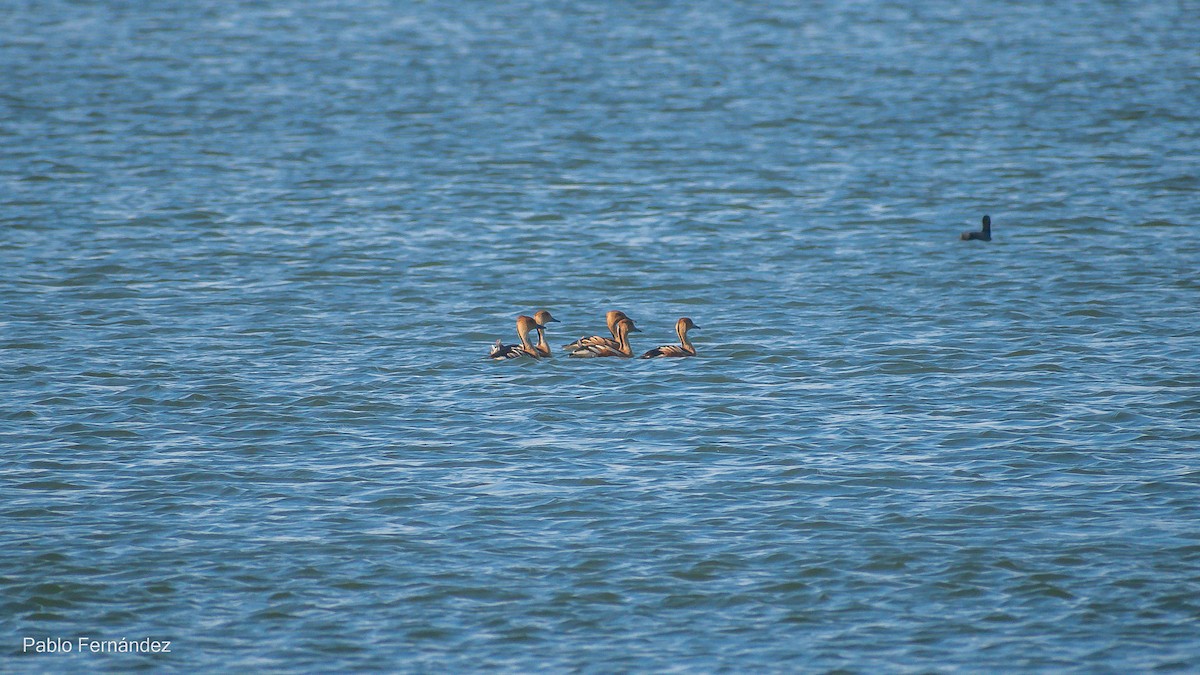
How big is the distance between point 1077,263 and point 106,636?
1660cm

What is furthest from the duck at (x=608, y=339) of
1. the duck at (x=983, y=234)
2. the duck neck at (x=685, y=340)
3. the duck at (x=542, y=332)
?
the duck at (x=983, y=234)

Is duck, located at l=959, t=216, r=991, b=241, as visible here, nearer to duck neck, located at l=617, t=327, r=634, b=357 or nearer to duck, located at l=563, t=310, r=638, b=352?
duck, located at l=563, t=310, r=638, b=352

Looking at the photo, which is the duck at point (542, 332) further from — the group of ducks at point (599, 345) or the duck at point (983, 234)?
the duck at point (983, 234)

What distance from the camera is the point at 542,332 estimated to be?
65.4 feet

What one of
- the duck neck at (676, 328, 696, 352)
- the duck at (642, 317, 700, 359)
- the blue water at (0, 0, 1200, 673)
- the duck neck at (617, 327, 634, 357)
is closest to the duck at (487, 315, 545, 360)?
the blue water at (0, 0, 1200, 673)

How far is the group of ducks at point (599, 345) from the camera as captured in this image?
64.0 feet

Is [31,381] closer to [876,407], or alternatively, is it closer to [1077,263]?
[876,407]

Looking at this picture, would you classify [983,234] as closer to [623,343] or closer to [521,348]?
[623,343]

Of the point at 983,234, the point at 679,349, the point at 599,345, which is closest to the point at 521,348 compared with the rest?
the point at 599,345

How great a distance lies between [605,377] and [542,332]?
49.1 inches

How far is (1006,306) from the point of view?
71.8 feet

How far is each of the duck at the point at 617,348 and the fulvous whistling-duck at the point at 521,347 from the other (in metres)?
0.58

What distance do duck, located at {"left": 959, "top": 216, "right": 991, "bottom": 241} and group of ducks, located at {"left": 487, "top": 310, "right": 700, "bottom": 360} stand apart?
742 centimetres

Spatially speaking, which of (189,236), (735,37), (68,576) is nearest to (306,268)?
(189,236)
